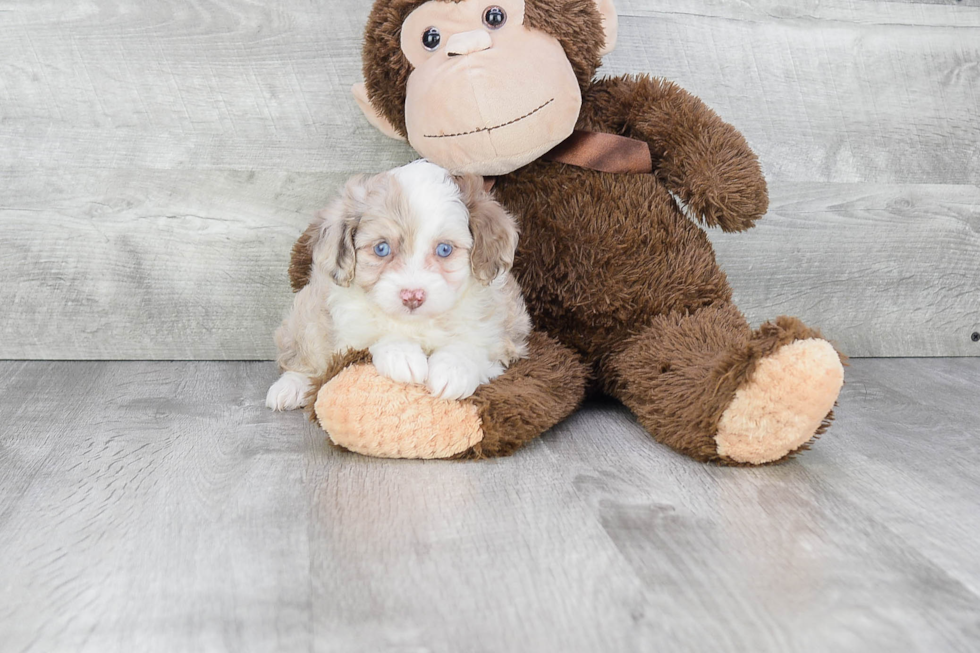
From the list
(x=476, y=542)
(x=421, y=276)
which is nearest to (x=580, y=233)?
(x=421, y=276)

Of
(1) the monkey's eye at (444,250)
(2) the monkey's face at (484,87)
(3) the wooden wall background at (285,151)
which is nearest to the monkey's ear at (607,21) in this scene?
(2) the monkey's face at (484,87)

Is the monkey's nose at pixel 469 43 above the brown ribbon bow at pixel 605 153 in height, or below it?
above

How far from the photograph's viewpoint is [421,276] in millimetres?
1303

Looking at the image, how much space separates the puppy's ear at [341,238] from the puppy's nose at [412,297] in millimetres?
96

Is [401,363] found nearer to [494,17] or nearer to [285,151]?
[494,17]

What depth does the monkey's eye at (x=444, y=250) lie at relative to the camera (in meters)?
1.33

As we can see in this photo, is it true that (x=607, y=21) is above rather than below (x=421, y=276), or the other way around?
above

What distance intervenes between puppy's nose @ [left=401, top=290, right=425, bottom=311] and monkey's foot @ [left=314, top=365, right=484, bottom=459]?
114 millimetres

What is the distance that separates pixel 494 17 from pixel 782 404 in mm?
761

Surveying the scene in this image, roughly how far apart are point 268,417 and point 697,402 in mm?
731

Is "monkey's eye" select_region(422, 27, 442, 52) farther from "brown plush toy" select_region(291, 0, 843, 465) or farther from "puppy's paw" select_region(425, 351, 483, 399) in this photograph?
"puppy's paw" select_region(425, 351, 483, 399)

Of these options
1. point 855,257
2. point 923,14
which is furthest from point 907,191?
point 923,14

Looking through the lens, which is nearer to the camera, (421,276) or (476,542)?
(476,542)

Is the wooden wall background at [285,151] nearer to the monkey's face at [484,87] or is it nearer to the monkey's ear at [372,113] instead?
the monkey's ear at [372,113]
